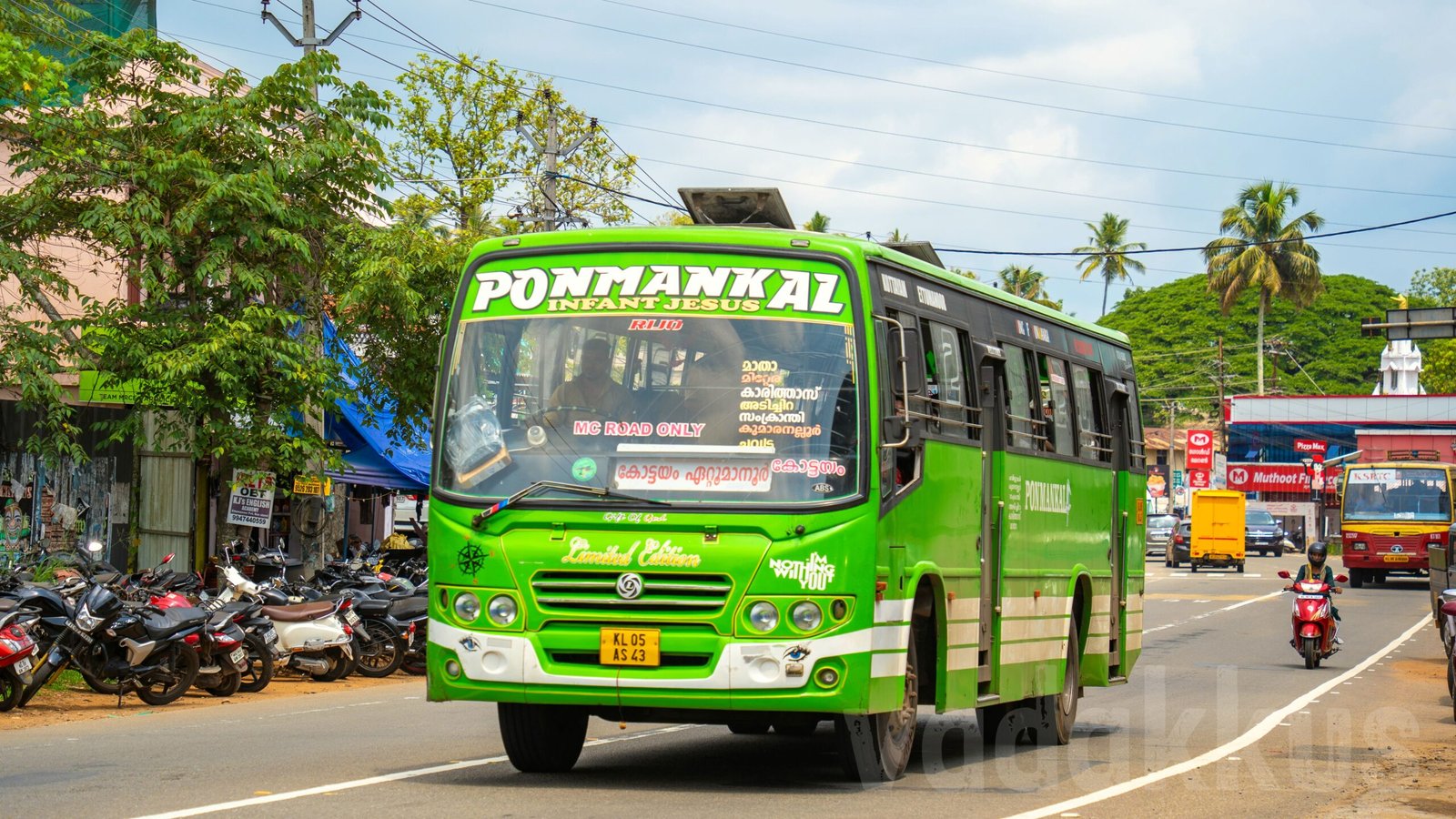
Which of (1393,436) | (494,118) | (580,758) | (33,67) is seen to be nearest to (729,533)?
(580,758)

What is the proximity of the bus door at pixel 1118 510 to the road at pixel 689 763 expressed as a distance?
0.77 metres

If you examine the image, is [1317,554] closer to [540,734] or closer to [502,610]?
[540,734]

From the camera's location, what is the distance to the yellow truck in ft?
183

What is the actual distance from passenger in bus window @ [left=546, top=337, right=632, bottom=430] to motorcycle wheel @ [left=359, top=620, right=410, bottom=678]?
1053 centimetres

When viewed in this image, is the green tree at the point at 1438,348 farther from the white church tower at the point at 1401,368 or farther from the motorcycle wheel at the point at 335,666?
the motorcycle wheel at the point at 335,666

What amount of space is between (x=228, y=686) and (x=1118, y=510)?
27.8 feet

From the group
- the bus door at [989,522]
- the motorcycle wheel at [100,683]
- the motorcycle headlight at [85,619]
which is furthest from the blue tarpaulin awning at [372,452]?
the bus door at [989,522]

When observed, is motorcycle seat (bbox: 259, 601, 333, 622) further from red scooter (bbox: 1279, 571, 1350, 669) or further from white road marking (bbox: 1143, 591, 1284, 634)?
white road marking (bbox: 1143, 591, 1284, 634)

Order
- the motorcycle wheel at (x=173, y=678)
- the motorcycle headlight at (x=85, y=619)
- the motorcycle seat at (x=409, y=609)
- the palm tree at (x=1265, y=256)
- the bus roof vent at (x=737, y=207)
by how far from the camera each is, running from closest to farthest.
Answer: the bus roof vent at (x=737, y=207) < the motorcycle headlight at (x=85, y=619) < the motorcycle wheel at (x=173, y=678) < the motorcycle seat at (x=409, y=609) < the palm tree at (x=1265, y=256)

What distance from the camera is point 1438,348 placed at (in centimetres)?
10050

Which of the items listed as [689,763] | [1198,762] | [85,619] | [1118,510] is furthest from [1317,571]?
[85,619]

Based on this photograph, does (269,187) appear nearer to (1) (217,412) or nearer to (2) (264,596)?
(1) (217,412)

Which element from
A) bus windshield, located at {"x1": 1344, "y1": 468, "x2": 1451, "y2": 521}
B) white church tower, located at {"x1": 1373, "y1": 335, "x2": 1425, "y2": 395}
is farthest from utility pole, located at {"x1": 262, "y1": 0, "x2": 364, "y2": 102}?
white church tower, located at {"x1": 1373, "y1": 335, "x2": 1425, "y2": 395}

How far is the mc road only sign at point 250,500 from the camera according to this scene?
21.9 metres
